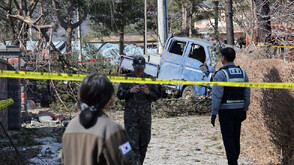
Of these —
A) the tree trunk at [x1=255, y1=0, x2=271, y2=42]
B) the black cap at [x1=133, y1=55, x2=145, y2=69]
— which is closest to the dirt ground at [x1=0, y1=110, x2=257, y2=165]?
the black cap at [x1=133, y1=55, x2=145, y2=69]

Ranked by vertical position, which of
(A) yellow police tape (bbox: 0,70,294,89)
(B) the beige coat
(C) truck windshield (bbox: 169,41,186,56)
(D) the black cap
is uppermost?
(C) truck windshield (bbox: 169,41,186,56)

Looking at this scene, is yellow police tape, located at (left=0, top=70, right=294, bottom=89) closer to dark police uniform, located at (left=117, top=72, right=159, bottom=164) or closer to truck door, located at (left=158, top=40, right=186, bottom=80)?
dark police uniform, located at (left=117, top=72, right=159, bottom=164)

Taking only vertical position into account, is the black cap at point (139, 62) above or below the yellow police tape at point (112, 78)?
above

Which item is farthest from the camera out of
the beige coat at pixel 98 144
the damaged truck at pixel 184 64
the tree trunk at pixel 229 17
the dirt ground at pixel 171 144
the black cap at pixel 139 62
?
the damaged truck at pixel 184 64

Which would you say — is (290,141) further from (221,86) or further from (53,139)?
(53,139)

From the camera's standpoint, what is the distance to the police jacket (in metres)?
5.95

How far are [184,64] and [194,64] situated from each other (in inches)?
14.8

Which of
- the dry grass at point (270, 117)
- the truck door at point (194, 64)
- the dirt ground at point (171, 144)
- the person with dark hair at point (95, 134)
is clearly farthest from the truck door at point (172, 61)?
the person with dark hair at point (95, 134)

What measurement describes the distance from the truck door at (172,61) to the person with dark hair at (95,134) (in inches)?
456

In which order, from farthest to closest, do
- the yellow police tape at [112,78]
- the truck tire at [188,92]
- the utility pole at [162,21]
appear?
the utility pole at [162,21], the truck tire at [188,92], the yellow police tape at [112,78]

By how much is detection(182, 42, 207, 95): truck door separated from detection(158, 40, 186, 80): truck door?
0.76 feet

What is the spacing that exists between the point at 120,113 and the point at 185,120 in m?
2.25

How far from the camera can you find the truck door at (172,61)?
47.3 ft

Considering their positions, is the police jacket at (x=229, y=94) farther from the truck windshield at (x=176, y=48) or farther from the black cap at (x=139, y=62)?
the truck windshield at (x=176, y=48)
